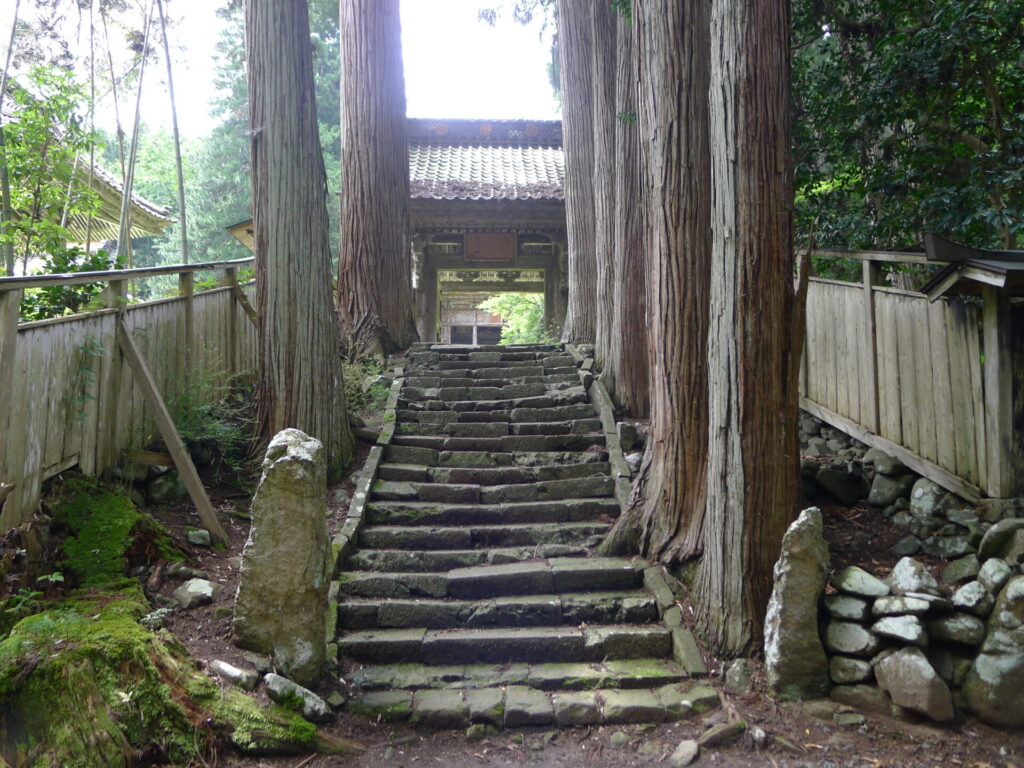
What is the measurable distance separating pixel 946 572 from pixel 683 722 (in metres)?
1.98

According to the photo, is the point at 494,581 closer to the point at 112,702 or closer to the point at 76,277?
the point at 112,702

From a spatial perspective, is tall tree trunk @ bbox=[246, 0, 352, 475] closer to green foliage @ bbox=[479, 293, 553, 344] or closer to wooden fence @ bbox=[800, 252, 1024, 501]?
wooden fence @ bbox=[800, 252, 1024, 501]

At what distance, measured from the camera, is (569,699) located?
4598 mm

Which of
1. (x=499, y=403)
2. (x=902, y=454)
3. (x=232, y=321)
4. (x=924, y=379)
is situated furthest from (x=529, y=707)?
(x=232, y=321)

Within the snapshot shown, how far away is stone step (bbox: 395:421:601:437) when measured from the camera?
26.1ft

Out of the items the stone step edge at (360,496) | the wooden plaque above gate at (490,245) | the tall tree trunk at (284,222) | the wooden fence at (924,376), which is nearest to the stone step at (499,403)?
the stone step edge at (360,496)

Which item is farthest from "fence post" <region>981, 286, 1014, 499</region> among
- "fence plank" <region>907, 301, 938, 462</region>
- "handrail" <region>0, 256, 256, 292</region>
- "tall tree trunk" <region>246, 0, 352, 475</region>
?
"handrail" <region>0, 256, 256, 292</region>

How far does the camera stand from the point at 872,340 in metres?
6.36

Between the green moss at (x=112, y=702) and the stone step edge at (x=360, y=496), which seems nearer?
the green moss at (x=112, y=702)

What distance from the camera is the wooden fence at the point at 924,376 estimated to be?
4887mm

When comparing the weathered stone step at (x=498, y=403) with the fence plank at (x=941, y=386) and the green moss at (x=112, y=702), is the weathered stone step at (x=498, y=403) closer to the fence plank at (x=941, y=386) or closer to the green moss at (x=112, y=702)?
the fence plank at (x=941, y=386)

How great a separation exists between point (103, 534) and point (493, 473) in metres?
3.33

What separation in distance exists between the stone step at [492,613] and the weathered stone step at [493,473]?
70.1 inches

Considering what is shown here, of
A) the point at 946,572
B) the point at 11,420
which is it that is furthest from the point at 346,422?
the point at 946,572
